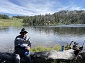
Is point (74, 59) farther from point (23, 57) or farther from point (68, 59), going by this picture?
point (23, 57)

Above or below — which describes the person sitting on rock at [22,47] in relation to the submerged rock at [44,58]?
above

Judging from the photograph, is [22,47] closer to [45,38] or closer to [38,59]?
[38,59]

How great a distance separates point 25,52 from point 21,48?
31 cm

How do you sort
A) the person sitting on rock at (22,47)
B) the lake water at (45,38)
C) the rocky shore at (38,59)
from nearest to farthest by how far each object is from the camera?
the person sitting on rock at (22,47), the rocky shore at (38,59), the lake water at (45,38)

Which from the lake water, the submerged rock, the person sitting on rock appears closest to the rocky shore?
the submerged rock

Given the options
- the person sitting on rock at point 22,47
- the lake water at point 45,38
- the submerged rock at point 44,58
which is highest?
the person sitting on rock at point 22,47

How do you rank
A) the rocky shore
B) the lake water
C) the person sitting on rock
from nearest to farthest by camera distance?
the person sitting on rock
the rocky shore
the lake water

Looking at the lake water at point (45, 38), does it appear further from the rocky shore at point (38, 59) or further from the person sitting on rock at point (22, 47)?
the person sitting on rock at point (22, 47)

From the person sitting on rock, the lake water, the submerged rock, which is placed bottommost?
the lake water

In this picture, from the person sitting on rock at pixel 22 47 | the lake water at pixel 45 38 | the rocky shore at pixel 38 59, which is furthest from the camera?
the lake water at pixel 45 38

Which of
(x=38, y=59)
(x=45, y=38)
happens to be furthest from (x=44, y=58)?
(x=45, y=38)

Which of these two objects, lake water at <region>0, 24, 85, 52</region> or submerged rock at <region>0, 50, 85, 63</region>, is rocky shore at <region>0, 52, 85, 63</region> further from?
lake water at <region>0, 24, 85, 52</region>

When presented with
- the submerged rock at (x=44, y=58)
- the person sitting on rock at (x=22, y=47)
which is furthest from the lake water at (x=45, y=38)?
the person sitting on rock at (x=22, y=47)

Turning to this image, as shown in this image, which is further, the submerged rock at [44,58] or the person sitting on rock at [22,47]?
the submerged rock at [44,58]
